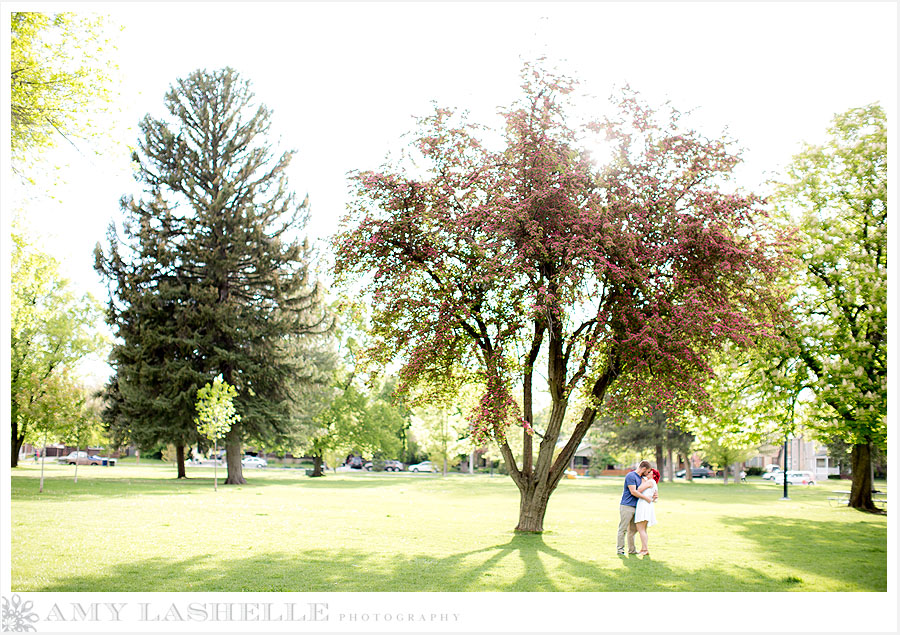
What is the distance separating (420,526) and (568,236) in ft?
22.7

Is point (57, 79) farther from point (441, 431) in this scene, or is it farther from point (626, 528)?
point (441, 431)

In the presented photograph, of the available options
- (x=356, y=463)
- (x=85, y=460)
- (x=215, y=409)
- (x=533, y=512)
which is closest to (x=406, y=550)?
(x=533, y=512)

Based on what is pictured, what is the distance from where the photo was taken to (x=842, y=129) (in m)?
17.1

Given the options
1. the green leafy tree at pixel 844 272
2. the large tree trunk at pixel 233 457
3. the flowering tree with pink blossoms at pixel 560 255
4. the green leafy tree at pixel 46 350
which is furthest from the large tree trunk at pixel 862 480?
the green leafy tree at pixel 46 350

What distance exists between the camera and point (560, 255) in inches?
434

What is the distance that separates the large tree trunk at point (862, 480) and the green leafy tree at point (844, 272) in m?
4.25

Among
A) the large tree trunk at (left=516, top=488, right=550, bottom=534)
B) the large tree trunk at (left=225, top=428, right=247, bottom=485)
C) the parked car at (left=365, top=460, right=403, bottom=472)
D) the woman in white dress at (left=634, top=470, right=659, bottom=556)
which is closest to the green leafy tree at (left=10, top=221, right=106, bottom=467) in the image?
the large tree trunk at (left=225, top=428, right=247, bottom=485)

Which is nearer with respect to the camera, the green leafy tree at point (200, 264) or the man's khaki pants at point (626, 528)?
the man's khaki pants at point (626, 528)

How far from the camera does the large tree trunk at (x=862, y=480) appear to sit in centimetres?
2053

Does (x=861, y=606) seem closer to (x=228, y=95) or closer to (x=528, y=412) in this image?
(x=528, y=412)

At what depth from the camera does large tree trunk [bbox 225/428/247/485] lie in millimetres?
30562

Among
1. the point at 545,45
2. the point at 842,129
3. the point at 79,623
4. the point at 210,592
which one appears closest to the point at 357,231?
the point at 545,45

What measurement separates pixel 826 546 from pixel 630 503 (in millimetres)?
4853

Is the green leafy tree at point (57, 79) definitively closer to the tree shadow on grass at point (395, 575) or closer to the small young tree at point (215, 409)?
the tree shadow on grass at point (395, 575)
